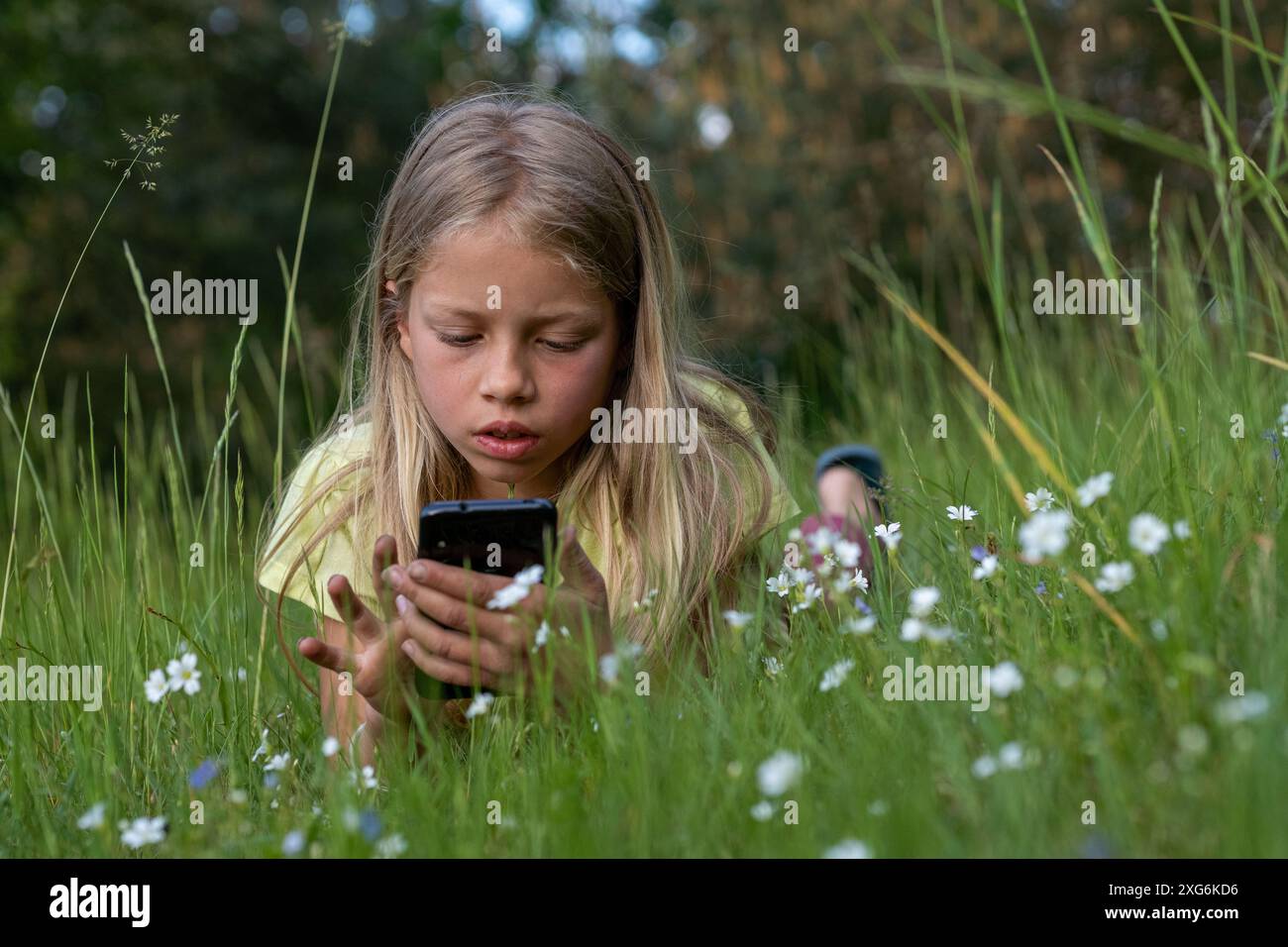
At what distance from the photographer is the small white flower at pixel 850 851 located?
1.23 metres

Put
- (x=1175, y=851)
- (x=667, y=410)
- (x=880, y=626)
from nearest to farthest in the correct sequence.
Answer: (x=1175, y=851), (x=880, y=626), (x=667, y=410)

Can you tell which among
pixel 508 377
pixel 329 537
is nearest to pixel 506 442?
pixel 508 377

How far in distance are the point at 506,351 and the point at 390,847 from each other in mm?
1081

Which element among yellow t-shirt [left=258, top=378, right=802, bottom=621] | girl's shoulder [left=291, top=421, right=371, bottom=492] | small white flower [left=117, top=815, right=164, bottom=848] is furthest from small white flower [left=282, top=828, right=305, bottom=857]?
girl's shoulder [left=291, top=421, right=371, bottom=492]

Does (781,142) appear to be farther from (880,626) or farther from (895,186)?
(880,626)

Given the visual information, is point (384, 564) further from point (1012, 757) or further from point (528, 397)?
point (1012, 757)

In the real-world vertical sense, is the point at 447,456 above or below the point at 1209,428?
above
